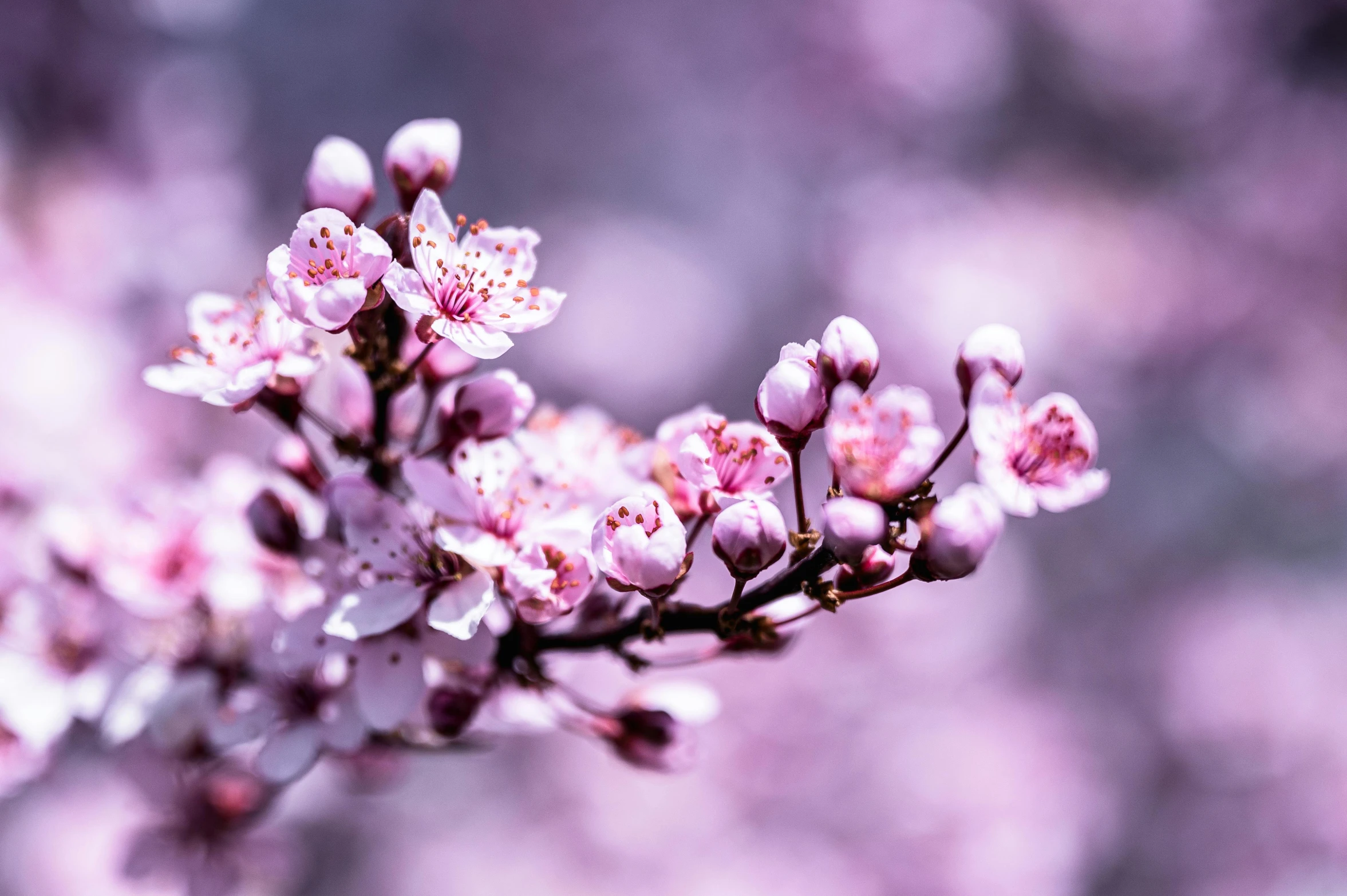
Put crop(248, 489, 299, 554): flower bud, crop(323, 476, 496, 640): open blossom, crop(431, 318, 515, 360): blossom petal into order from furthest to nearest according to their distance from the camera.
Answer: crop(248, 489, 299, 554): flower bud, crop(323, 476, 496, 640): open blossom, crop(431, 318, 515, 360): blossom petal

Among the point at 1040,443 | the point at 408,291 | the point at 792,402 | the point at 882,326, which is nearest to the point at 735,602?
the point at 792,402

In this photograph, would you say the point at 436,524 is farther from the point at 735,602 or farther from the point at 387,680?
the point at 735,602

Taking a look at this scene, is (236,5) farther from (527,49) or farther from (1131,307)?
(1131,307)

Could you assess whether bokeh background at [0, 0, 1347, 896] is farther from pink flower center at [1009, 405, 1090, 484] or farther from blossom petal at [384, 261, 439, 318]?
pink flower center at [1009, 405, 1090, 484]

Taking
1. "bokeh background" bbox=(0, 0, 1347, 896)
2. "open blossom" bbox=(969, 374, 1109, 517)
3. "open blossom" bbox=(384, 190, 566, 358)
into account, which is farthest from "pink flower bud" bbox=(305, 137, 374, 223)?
"bokeh background" bbox=(0, 0, 1347, 896)

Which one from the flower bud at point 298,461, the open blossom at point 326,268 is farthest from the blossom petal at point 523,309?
the flower bud at point 298,461

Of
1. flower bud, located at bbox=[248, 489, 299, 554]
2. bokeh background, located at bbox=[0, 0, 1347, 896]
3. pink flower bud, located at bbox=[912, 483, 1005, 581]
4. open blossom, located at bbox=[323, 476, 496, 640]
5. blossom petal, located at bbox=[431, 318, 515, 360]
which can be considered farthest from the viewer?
bokeh background, located at bbox=[0, 0, 1347, 896]
